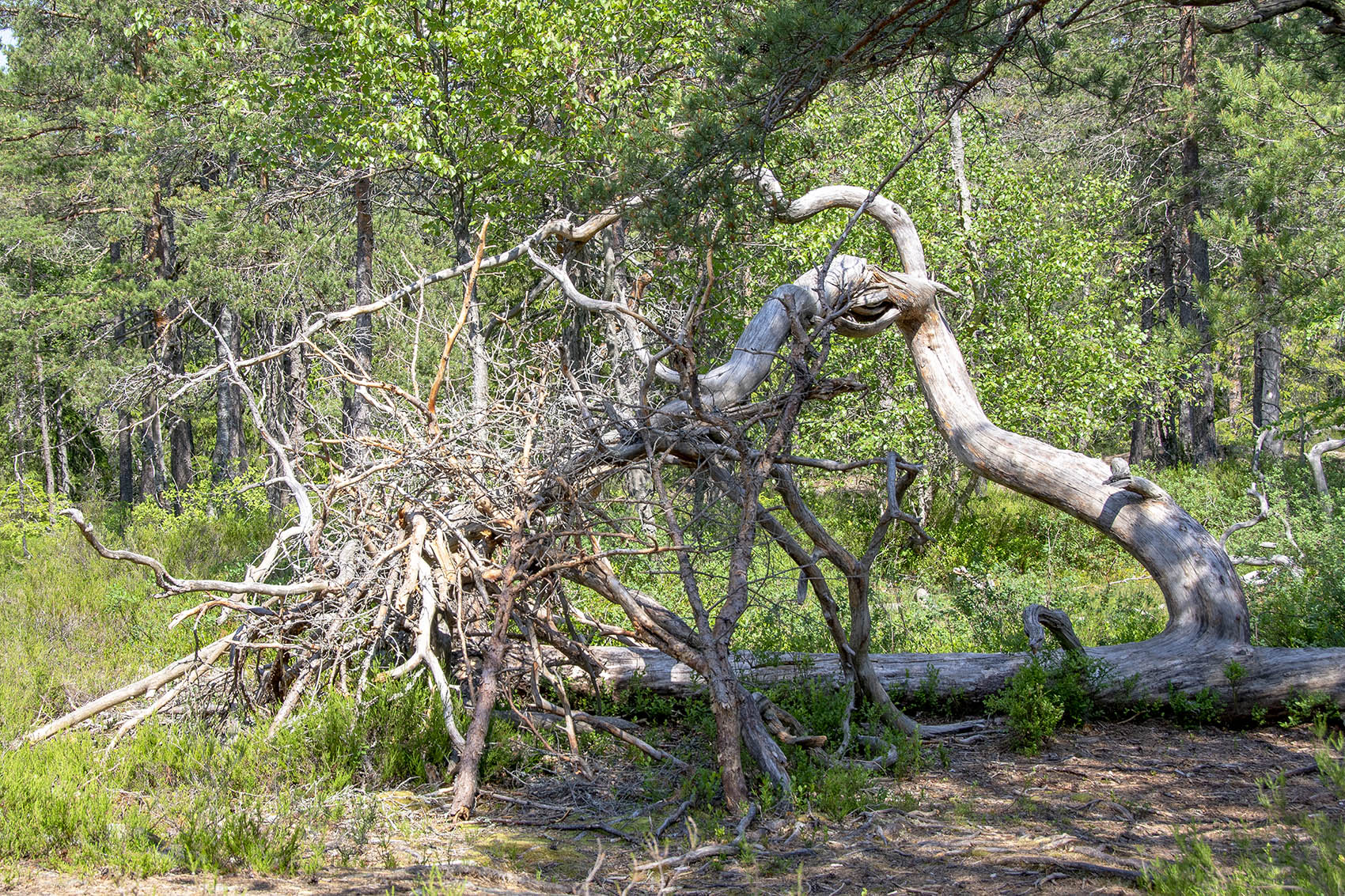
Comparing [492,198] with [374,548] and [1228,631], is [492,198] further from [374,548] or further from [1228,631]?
[1228,631]

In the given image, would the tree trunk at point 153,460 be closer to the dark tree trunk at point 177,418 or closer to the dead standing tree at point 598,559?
the dark tree trunk at point 177,418

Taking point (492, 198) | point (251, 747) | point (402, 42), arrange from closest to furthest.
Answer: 1. point (251, 747)
2. point (402, 42)
3. point (492, 198)

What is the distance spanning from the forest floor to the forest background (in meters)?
0.73

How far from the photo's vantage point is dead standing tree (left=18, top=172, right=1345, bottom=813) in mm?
4855

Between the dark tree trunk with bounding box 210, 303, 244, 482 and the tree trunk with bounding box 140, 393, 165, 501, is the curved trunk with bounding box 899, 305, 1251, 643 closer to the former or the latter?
the tree trunk with bounding box 140, 393, 165, 501

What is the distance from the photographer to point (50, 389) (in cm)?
1847

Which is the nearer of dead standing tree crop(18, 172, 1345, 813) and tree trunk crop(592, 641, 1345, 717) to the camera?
dead standing tree crop(18, 172, 1345, 813)

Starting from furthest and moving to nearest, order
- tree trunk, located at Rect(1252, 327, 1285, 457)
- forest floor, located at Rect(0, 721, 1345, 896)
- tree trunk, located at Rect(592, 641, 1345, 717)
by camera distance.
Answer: tree trunk, located at Rect(1252, 327, 1285, 457), tree trunk, located at Rect(592, 641, 1345, 717), forest floor, located at Rect(0, 721, 1345, 896)

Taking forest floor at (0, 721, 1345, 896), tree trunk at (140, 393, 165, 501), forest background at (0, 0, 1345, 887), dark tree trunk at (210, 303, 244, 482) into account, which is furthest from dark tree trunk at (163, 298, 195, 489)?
forest floor at (0, 721, 1345, 896)

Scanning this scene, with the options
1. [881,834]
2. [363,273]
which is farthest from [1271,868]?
[363,273]

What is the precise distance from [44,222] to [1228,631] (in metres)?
18.2

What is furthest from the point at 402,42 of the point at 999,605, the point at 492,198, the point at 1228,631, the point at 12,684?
the point at 1228,631

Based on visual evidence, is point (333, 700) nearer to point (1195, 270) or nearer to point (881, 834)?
point (881, 834)

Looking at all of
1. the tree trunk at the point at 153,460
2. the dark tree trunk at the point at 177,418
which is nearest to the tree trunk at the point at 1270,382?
the dark tree trunk at the point at 177,418
